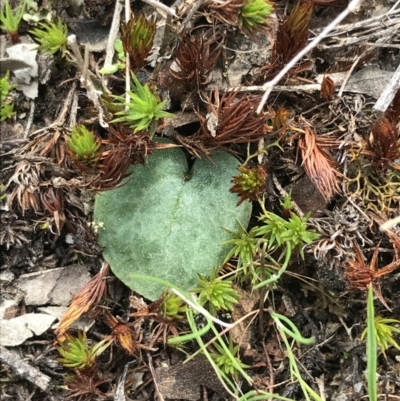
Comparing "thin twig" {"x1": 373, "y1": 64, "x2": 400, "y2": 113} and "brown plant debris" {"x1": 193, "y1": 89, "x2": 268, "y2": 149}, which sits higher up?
"thin twig" {"x1": 373, "y1": 64, "x2": 400, "y2": 113}

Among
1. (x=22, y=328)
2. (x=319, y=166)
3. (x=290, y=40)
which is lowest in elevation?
(x=22, y=328)

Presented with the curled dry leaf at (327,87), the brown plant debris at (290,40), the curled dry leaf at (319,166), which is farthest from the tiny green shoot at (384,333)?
the brown plant debris at (290,40)

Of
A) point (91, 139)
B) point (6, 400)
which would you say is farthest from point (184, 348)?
point (91, 139)

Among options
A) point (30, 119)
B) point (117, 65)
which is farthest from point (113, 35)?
point (30, 119)

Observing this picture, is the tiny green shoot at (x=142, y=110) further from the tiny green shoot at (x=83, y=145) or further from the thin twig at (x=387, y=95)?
the thin twig at (x=387, y=95)

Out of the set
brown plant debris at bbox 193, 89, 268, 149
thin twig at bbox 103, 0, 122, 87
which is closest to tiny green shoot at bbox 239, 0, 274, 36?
brown plant debris at bbox 193, 89, 268, 149

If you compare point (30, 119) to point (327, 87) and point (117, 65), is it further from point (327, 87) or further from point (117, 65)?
point (327, 87)

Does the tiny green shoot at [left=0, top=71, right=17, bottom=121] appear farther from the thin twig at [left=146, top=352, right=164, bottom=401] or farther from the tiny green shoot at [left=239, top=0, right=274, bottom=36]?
the thin twig at [left=146, top=352, right=164, bottom=401]
